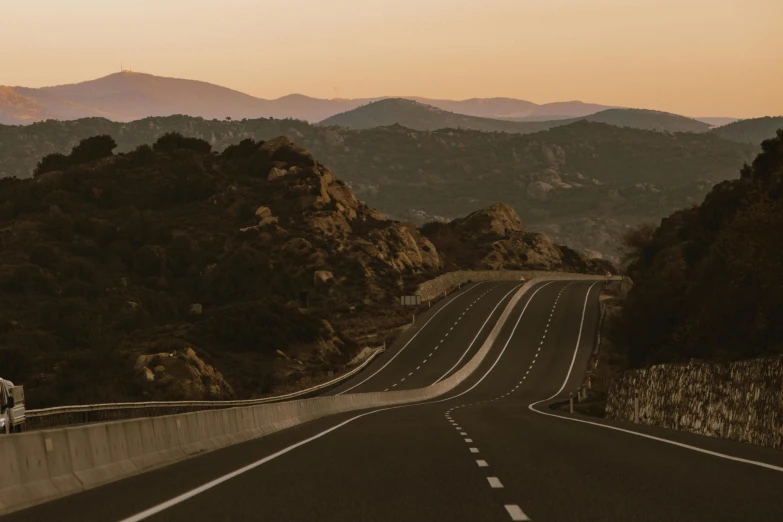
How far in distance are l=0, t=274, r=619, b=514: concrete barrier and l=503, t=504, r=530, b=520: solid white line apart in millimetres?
5539

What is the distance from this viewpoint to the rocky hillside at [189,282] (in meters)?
92.4

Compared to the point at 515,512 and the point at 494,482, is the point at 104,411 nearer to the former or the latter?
the point at 494,482

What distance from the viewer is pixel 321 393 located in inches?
3610

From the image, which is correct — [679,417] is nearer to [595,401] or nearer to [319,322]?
A: [595,401]

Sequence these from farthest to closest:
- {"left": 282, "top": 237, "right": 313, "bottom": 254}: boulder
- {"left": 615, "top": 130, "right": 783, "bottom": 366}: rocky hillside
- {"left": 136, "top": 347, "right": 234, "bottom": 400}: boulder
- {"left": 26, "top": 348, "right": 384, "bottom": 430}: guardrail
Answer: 1. {"left": 282, "top": 237, "right": 313, "bottom": 254}: boulder
2. {"left": 136, "top": 347, "right": 234, "bottom": 400}: boulder
3. {"left": 615, "top": 130, "right": 783, "bottom": 366}: rocky hillside
4. {"left": 26, "top": 348, "right": 384, "bottom": 430}: guardrail

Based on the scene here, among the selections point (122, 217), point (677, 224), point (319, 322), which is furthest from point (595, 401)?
point (122, 217)

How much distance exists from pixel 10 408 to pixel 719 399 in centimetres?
1742

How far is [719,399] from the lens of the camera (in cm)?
2842

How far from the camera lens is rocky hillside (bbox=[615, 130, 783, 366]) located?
61219 millimetres

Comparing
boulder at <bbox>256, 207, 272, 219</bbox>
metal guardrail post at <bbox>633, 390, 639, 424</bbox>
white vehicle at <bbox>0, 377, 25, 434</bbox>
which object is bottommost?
metal guardrail post at <bbox>633, 390, 639, 424</bbox>

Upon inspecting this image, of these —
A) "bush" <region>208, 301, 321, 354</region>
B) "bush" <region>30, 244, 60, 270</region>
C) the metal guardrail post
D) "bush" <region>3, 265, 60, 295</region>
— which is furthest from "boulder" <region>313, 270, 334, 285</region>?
the metal guardrail post

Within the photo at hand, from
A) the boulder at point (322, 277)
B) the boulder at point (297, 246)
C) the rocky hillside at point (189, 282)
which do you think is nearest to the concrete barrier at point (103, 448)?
the rocky hillside at point (189, 282)

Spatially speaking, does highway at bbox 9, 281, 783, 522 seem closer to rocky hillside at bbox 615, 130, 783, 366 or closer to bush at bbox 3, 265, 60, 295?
rocky hillside at bbox 615, 130, 783, 366

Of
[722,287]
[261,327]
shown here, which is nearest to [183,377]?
[261,327]
